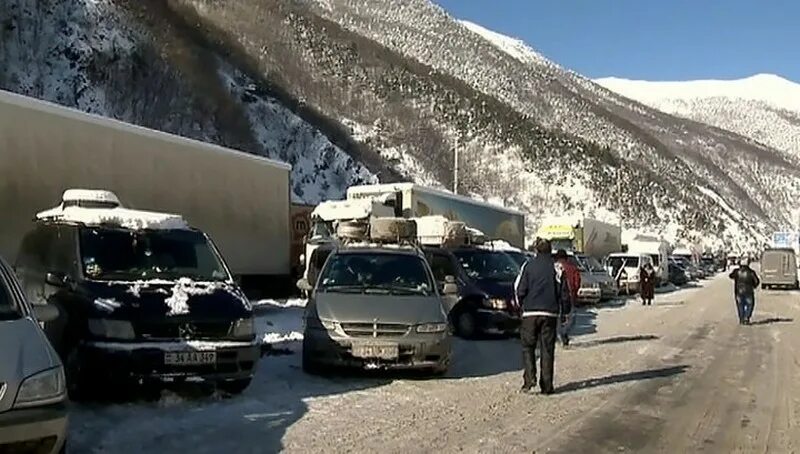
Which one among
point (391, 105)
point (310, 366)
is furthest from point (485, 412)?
point (391, 105)

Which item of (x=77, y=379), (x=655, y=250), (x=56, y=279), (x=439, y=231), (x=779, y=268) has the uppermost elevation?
(x=655, y=250)

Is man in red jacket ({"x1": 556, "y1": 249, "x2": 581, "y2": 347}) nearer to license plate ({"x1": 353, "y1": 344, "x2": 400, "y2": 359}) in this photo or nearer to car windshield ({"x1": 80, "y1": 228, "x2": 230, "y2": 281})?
license plate ({"x1": 353, "y1": 344, "x2": 400, "y2": 359})

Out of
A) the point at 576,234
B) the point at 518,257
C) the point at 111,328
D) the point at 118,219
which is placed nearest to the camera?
the point at 111,328

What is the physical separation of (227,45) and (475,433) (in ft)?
279

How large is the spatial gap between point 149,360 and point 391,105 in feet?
314

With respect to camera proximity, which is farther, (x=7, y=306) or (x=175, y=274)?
(x=175, y=274)

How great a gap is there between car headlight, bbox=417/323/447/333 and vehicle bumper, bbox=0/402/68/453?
6.08 metres

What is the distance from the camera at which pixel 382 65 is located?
114 meters

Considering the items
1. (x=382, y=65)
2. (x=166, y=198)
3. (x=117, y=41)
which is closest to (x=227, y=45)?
(x=382, y=65)

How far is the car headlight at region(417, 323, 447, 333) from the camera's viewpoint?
1225 centimetres

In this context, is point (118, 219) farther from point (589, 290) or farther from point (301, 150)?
point (301, 150)

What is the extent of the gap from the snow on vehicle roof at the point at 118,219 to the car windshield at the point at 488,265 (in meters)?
8.30

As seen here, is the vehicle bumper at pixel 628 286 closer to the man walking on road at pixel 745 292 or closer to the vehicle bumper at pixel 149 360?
the man walking on road at pixel 745 292

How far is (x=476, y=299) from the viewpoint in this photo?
1848 centimetres
